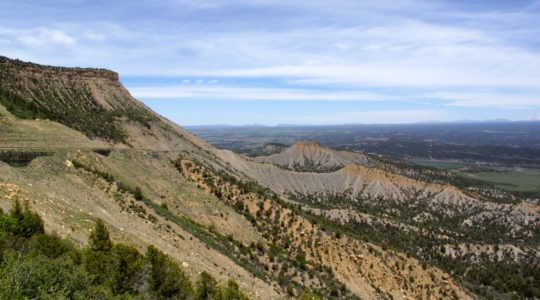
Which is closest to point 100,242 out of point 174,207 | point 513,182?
point 174,207

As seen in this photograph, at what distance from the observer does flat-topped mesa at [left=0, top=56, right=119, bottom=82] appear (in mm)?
75812

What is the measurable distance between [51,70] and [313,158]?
102510mm

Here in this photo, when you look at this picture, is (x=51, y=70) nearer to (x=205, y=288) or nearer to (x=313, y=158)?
(x=205, y=288)

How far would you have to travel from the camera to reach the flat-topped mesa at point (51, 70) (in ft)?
249

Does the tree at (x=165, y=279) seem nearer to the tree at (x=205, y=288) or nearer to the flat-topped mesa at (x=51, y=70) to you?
the tree at (x=205, y=288)

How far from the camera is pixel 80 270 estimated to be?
48.6 ft

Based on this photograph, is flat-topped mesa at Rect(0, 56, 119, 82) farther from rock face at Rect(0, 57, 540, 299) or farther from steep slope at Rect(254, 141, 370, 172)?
steep slope at Rect(254, 141, 370, 172)

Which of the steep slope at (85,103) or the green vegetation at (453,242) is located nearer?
the green vegetation at (453,242)

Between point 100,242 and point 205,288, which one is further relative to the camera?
point 205,288

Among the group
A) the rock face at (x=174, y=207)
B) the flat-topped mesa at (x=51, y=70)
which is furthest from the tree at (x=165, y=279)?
the flat-topped mesa at (x=51, y=70)

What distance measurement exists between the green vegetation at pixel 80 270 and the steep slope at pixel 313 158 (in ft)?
436

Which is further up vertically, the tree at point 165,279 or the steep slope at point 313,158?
the tree at point 165,279

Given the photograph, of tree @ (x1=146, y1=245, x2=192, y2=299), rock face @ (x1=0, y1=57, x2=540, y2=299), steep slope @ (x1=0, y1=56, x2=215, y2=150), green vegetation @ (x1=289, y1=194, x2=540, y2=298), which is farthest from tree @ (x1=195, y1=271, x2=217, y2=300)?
steep slope @ (x1=0, y1=56, x2=215, y2=150)

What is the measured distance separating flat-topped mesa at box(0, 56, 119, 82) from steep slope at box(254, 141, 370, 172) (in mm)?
71991
